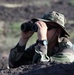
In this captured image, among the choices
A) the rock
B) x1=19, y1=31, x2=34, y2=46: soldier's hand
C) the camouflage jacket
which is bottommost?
the rock

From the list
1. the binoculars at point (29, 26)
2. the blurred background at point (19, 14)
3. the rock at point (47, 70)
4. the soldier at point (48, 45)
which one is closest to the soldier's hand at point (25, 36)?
the soldier at point (48, 45)

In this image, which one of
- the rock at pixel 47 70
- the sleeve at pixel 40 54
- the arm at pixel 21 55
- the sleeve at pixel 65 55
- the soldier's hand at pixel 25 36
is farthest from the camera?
the arm at pixel 21 55

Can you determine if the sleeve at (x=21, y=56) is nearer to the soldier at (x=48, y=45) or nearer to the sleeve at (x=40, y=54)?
the soldier at (x=48, y=45)

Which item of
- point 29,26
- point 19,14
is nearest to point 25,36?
point 29,26

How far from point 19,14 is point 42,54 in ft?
76.4

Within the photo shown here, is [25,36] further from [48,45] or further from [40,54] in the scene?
[40,54]

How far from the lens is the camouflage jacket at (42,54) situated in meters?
6.55

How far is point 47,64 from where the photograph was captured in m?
5.87

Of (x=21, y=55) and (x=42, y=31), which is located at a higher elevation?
(x=42, y=31)

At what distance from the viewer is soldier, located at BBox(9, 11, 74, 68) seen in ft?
21.6

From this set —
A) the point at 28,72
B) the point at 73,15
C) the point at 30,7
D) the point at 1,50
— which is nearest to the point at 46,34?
the point at 28,72

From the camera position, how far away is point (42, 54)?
6531 millimetres

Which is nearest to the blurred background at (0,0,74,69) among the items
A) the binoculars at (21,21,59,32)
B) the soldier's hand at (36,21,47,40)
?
the binoculars at (21,21,59,32)

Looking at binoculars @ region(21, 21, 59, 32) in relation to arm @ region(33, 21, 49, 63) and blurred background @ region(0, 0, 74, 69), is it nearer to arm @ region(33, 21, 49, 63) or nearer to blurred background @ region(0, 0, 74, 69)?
arm @ region(33, 21, 49, 63)
